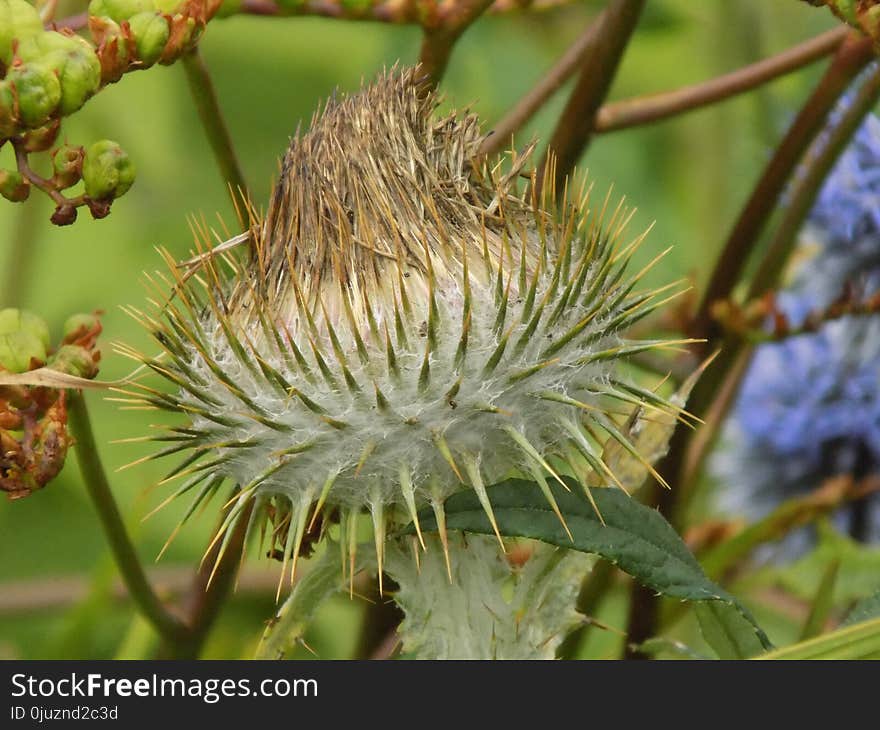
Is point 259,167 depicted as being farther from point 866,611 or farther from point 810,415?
point 866,611

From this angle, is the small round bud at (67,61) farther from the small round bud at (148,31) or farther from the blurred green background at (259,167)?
the blurred green background at (259,167)

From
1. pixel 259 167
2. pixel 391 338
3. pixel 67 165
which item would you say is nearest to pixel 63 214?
pixel 67 165

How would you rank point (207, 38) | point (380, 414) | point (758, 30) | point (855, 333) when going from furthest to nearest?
point (207, 38)
point (758, 30)
point (855, 333)
point (380, 414)

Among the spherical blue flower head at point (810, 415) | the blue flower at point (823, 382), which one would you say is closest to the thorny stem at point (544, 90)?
the blue flower at point (823, 382)

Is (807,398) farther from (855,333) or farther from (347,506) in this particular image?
(347,506)

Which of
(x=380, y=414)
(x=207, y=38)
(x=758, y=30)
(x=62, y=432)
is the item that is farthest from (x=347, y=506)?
(x=207, y=38)

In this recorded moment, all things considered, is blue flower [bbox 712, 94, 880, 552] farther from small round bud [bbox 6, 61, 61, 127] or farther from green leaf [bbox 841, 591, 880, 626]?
small round bud [bbox 6, 61, 61, 127]

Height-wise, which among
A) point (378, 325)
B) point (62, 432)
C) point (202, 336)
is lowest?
point (62, 432)
